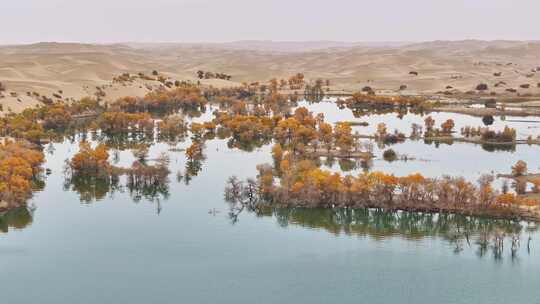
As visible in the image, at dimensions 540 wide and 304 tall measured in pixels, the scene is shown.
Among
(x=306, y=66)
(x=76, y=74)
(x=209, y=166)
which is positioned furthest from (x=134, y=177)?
(x=306, y=66)

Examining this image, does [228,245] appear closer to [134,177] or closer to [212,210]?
[212,210]

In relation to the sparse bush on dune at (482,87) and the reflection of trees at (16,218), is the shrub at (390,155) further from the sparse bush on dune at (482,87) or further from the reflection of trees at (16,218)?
the sparse bush on dune at (482,87)

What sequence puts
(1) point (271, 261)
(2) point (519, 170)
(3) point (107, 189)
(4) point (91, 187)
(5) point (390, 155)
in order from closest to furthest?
(1) point (271, 261)
(3) point (107, 189)
(4) point (91, 187)
(2) point (519, 170)
(5) point (390, 155)

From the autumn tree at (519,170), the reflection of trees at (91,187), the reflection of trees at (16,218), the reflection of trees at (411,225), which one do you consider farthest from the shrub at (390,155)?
the reflection of trees at (16,218)

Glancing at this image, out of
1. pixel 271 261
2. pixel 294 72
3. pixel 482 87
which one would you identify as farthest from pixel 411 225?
pixel 294 72

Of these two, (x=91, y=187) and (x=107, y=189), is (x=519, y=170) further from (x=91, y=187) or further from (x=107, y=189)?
(x=91, y=187)

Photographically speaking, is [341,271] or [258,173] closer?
[341,271]
